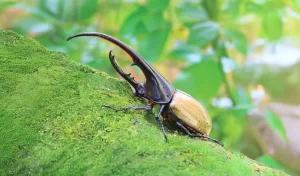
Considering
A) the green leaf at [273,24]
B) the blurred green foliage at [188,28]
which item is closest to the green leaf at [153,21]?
the blurred green foliage at [188,28]

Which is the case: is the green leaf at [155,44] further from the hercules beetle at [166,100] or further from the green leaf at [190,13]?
the hercules beetle at [166,100]

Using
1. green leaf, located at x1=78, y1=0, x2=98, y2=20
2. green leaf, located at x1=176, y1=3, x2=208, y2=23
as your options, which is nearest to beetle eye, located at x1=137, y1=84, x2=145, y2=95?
green leaf, located at x1=176, y1=3, x2=208, y2=23

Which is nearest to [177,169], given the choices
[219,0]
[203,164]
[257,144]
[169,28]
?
[203,164]

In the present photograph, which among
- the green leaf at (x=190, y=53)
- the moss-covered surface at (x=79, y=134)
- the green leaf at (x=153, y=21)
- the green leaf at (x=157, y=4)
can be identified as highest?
the green leaf at (x=157, y=4)

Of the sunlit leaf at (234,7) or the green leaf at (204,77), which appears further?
the sunlit leaf at (234,7)

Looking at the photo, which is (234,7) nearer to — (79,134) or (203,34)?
(203,34)

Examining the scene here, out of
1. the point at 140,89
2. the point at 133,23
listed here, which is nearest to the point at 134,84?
the point at 140,89

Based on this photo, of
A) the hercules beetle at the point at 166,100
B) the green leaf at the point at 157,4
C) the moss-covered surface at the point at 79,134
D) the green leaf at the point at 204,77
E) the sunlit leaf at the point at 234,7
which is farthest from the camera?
the sunlit leaf at the point at 234,7
